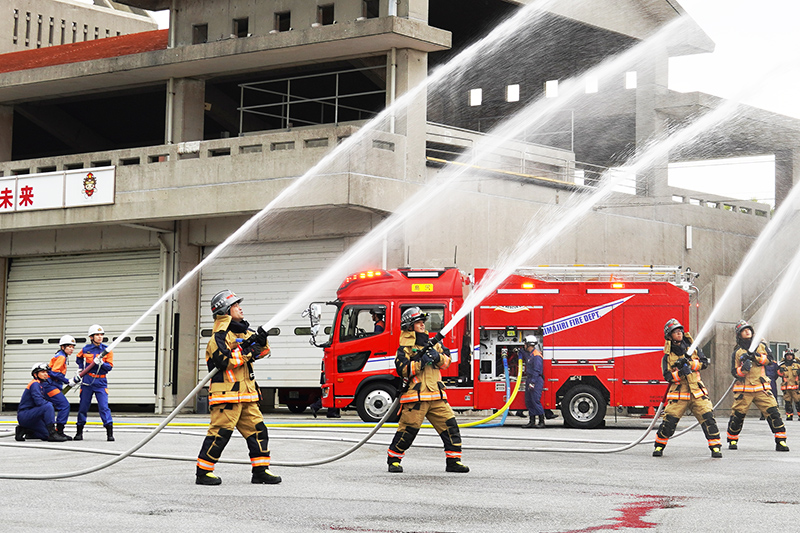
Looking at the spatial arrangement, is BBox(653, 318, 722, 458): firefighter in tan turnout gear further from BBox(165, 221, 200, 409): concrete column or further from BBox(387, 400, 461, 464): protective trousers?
BBox(165, 221, 200, 409): concrete column

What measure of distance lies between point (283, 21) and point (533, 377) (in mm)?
12192

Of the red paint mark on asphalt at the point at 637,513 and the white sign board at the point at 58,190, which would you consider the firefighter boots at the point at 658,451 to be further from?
the white sign board at the point at 58,190

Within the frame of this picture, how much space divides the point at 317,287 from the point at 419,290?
16.8 feet

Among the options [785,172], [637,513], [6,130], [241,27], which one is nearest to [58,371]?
[637,513]

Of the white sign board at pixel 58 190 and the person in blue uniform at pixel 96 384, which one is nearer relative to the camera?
the person in blue uniform at pixel 96 384

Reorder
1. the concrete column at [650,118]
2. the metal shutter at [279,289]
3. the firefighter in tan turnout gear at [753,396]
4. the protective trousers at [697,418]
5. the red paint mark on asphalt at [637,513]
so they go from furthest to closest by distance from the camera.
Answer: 1. the concrete column at [650,118]
2. the metal shutter at [279,289]
3. the firefighter in tan turnout gear at [753,396]
4. the protective trousers at [697,418]
5. the red paint mark on asphalt at [637,513]

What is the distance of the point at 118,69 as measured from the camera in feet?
89.4

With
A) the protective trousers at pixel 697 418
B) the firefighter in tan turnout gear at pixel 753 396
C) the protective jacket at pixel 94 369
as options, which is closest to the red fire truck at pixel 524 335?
the firefighter in tan turnout gear at pixel 753 396

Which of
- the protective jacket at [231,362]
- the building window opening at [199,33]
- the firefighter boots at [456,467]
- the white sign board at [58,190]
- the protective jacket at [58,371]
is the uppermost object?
the building window opening at [199,33]

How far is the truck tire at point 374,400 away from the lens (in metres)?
A: 20.3

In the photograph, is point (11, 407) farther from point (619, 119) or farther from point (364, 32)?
point (619, 119)

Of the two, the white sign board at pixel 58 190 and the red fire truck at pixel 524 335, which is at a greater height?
the white sign board at pixel 58 190

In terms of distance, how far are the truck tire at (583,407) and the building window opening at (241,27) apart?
13.2 metres

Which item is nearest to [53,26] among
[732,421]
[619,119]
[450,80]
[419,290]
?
[450,80]
